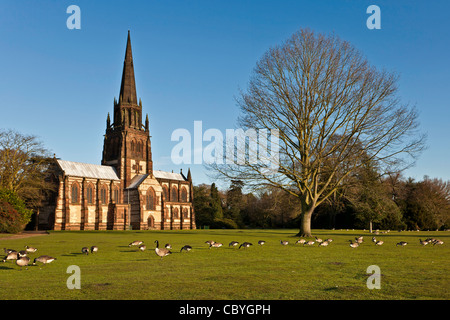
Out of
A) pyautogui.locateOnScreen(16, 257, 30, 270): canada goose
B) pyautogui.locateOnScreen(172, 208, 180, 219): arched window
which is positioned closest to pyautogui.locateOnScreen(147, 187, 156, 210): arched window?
pyautogui.locateOnScreen(172, 208, 180, 219): arched window

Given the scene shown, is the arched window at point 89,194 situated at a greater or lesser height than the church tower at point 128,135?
lesser

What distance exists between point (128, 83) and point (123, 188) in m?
26.7

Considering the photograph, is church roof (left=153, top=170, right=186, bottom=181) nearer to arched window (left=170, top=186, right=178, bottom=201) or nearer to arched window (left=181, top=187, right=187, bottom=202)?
arched window (left=170, top=186, right=178, bottom=201)

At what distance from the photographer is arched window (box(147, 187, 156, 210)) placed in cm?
8657

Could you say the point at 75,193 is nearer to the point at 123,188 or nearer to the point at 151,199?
the point at 123,188

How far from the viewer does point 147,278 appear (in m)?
12.8

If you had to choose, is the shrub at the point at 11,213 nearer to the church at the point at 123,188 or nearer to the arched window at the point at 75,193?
the church at the point at 123,188

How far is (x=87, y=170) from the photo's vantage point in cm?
8356

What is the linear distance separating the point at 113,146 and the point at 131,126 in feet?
22.0

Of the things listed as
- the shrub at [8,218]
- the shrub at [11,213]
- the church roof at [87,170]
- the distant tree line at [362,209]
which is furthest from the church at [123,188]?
the shrub at [8,218]

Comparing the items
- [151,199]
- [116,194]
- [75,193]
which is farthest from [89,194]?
[151,199]

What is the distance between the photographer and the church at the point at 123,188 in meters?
77.2
